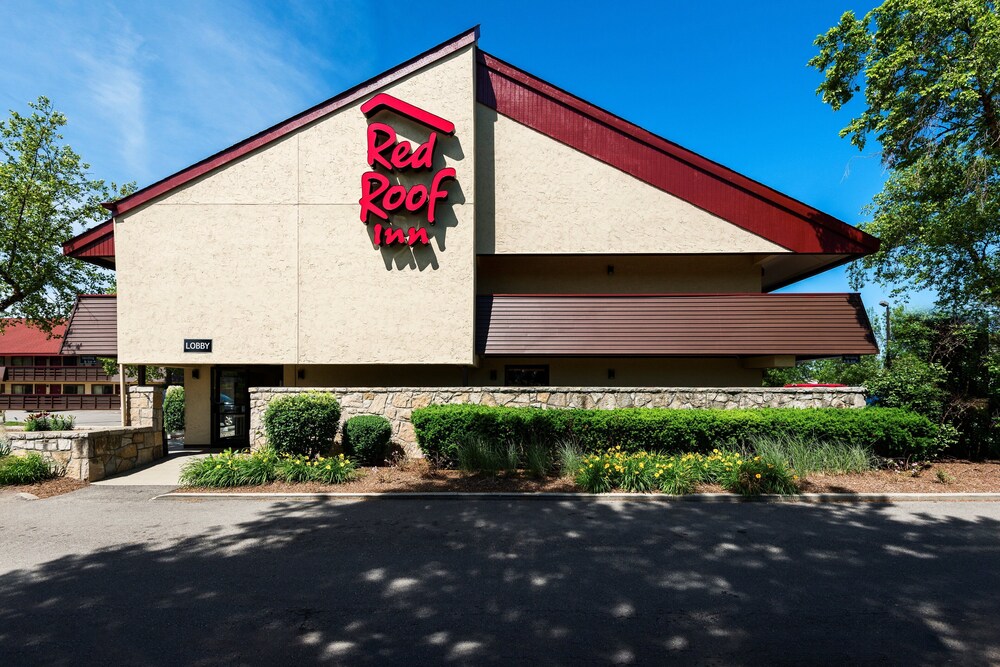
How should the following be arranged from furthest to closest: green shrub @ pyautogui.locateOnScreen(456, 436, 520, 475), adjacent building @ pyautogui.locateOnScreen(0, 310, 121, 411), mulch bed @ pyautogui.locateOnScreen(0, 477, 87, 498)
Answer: adjacent building @ pyautogui.locateOnScreen(0, 310, 121, 411) → green shrub @ pyautogui.locateOnScreen(456, 436, 520, 475) → mulch bed @ pyautogui.locateOnScreen(0, 477, 87, 498)

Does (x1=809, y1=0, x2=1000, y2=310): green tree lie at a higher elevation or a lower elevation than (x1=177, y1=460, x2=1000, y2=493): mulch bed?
higher

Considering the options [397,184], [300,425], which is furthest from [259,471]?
[397,184]

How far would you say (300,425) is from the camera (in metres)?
Result: 9.78

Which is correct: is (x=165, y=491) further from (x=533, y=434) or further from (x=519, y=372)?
(x=519, y=372)

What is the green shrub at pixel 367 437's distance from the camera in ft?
33.0

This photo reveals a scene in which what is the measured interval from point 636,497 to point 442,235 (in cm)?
753

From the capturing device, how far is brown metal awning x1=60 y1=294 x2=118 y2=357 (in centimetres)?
1191

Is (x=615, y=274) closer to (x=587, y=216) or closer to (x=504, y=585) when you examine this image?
A: (x=587, y=216)

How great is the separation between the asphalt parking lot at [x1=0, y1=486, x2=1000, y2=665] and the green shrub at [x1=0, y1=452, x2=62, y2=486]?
2107mm

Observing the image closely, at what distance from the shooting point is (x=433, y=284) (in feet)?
38.4

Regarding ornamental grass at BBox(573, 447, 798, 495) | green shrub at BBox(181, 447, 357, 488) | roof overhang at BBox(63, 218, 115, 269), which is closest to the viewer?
ornamental grass at BBox(573, 447, 798, 495)

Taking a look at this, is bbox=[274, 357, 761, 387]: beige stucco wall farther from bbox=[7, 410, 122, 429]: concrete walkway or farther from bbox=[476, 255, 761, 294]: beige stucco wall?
bbox=[7, 410, 122, 429]: concrete walkway

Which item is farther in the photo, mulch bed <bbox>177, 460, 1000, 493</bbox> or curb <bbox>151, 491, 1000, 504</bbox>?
mulch bed <bbox>177, 460, 1000, 493</bbox>

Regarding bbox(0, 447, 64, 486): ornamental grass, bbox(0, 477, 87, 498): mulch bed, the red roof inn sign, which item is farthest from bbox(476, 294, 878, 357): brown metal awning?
bbox(0, 447, 64, 486): ornamental grass
